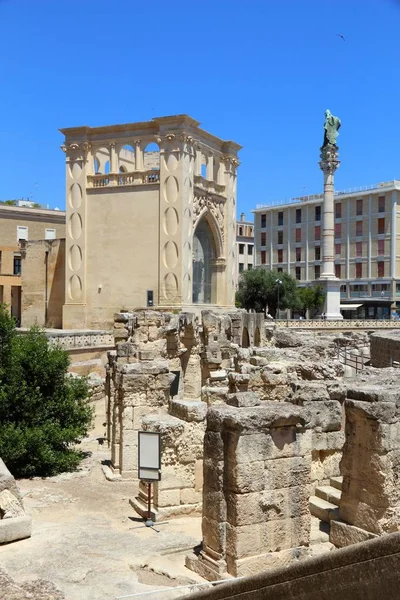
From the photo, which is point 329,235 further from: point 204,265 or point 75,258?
point 75,258

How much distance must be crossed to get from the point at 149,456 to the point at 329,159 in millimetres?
38482

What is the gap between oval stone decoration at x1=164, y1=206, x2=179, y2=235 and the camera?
30969 mm

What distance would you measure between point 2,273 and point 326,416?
3664 centimetres

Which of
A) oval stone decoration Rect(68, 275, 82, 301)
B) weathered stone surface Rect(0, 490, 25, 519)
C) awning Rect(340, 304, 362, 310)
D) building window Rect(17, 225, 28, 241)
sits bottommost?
weathered stone surface Rect(0, 490, 25, 519)

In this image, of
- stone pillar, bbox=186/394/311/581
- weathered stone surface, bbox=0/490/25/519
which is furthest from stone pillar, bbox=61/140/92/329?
stone pillar, bbox=186/394/311/581

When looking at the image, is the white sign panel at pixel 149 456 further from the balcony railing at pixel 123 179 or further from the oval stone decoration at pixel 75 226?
the oval stone decoration at pixel 75 226

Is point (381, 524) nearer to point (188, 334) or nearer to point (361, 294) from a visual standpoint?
point (188, 334)

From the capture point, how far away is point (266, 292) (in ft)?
167

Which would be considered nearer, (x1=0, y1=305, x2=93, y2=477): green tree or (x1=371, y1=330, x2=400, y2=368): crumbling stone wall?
(x1=0, y1=305, x2=93, y2=477): green tree

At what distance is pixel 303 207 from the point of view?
195 ft

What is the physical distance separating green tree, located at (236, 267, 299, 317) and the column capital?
9762 mm

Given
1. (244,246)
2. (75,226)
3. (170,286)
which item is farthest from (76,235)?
(244,246)

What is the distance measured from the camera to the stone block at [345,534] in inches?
238

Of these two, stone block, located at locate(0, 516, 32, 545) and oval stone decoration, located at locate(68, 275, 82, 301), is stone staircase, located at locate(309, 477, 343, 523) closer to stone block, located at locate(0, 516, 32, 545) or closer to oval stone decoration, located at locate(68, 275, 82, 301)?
stone block, located at locate(0, 516, 32, 545)
